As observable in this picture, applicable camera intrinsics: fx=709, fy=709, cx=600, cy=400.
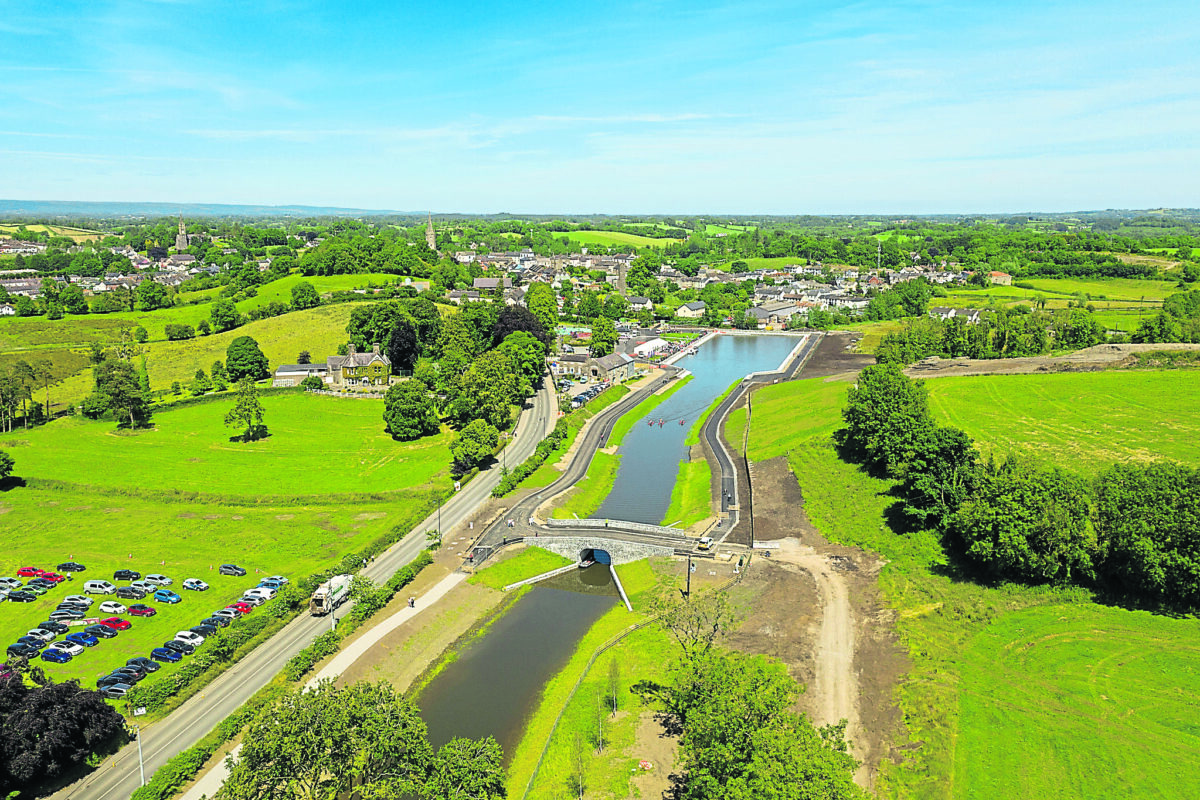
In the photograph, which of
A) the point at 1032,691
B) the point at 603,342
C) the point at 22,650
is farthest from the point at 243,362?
the point at 1032,691

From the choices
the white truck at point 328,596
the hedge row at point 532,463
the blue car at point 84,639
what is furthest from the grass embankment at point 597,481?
the blue car at point 84,639

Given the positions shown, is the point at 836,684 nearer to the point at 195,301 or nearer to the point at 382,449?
the point at 382,449

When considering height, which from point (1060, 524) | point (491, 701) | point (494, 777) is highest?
point (1060, 524)

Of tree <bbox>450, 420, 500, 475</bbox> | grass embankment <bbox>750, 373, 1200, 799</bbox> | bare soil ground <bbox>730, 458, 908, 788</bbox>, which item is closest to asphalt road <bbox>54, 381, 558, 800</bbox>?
tree <bbox>450, 420, 500, 475</bbox>

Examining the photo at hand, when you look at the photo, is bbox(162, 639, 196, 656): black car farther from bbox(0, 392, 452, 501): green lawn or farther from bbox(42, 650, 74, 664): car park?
bbox(0, 392, 452, 501): green lawn

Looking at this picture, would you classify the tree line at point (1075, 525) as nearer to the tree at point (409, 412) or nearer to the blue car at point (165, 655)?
the blue car at point (165, 655)

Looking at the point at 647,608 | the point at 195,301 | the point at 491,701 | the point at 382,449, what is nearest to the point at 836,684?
the point at 647,608
